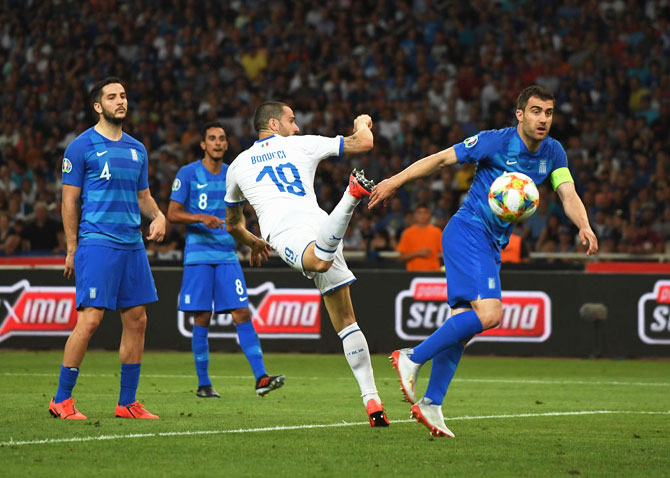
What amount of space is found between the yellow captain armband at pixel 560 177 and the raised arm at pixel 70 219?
3523 millimetres

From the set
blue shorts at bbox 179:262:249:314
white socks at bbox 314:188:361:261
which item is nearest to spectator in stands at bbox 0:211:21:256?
blue shorts at bbox 179:262:249:314

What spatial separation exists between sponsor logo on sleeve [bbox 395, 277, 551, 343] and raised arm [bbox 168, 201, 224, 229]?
5548 mm

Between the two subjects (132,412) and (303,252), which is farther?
(132,412)

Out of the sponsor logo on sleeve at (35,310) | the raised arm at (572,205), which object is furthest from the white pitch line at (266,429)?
the sponsor logo on sleeve at (35,310)

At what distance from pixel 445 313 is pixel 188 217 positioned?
5.79 metres

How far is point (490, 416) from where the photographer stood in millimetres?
9016

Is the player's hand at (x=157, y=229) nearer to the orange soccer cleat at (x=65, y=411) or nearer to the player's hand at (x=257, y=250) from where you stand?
the player's hand at (x=257, y=250)

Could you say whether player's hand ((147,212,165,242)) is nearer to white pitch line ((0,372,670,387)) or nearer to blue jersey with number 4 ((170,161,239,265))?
blue jersey with number 4 ((170,161,239,265))

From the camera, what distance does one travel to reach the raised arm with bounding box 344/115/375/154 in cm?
780

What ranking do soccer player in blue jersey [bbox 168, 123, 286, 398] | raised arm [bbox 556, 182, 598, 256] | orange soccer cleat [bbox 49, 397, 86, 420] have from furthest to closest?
soccer player in blue jersey [bbox 168, 123, 286, 398], orange soccer cleat [bbox 49, 397, 86, 420], raised arm [bbox 556, 182, 598, 256]

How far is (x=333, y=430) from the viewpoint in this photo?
7906mm

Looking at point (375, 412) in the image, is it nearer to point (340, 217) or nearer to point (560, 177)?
point (340, 217)

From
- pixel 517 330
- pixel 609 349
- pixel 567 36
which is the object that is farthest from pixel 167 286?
pixel 567 36

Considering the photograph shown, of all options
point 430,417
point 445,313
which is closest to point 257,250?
point 430,417
